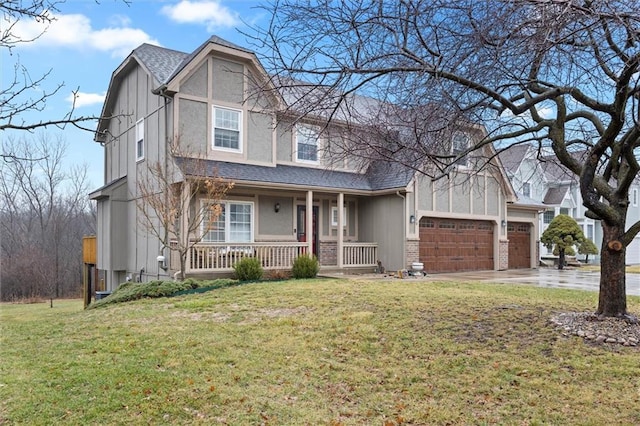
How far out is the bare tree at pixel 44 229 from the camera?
31562mm

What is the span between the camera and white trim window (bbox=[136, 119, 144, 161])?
16.5 metres

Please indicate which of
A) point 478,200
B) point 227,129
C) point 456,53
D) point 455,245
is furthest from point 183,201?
point 478,200

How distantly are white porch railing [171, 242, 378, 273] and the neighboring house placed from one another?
0.12 ft

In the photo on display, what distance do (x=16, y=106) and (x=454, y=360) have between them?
17.3ft

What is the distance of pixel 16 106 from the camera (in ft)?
11.6

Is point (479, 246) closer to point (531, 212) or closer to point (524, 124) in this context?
point (531, 212)

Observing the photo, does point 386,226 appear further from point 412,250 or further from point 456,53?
point 456,53

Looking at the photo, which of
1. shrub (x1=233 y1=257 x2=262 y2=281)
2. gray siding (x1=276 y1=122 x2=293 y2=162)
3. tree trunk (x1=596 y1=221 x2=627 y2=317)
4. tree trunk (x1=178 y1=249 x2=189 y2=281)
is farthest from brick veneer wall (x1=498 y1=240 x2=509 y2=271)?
tree trunk (x1=596 y1=221 x2=627 y2=317)

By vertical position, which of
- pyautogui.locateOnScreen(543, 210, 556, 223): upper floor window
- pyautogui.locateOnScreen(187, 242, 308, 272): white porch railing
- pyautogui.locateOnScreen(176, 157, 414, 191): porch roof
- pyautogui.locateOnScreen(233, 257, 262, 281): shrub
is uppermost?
pyautogui.locateOnScreen(176, 157, 414, 191): porch roof

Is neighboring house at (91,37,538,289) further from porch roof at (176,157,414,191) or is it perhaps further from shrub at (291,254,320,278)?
shrub at (291,254,320,278)

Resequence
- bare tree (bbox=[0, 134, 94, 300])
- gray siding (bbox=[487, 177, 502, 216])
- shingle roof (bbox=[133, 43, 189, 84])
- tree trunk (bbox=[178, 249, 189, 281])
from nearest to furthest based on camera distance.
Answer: tree trunk (bbox=[178, 249, 189, 281])
shingle roof (bbox=[133, 43, 189, 84])
gray siding (bbox=[487, 177, 502, 216])
bare tree (bbox=[0, 134, 94, 300])

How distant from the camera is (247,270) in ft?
46.2

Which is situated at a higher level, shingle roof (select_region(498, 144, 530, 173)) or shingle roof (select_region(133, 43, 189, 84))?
shingle roof (select_region(133, 43, 189, 84))

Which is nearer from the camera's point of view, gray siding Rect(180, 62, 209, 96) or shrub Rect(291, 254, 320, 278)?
gray siding Rect(180, 62, 209, 96)
